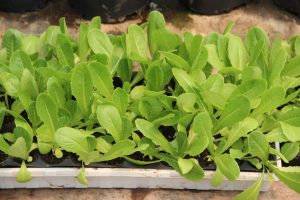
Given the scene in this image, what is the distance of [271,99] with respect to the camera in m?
1.03

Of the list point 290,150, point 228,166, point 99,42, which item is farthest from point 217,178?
point 99,42

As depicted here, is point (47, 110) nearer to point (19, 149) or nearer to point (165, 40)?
point (19, 149)

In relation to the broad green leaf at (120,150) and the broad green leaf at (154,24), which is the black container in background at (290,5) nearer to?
the broad green leaf at (154,24)

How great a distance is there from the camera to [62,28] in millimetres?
1137

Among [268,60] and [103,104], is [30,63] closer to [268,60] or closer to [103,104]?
[103,104]

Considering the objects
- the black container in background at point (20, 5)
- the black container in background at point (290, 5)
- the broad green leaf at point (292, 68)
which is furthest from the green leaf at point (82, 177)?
the black container in background at point (290, 5)

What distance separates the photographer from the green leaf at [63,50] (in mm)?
1072

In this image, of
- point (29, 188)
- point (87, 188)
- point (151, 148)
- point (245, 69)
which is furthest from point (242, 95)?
point (29, 188)

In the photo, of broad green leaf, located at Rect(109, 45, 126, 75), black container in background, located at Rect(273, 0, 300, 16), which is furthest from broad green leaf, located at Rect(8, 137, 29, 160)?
black container in background, located at Rect(273, 0, 300, 16)

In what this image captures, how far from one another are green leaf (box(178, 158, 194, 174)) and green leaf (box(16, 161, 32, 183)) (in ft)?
0.97

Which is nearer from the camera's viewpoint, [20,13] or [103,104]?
[103,104]

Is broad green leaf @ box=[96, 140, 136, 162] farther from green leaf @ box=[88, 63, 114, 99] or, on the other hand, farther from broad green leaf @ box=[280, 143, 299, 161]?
broad green leaf @ box=[280, 143, 299, 161]

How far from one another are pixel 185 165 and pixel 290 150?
0.75 ft

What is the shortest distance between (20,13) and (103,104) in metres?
0.80
